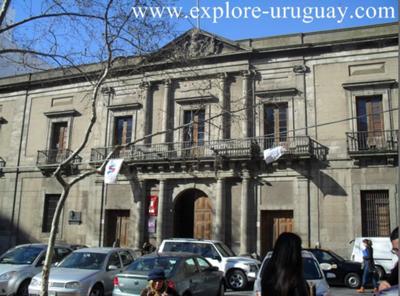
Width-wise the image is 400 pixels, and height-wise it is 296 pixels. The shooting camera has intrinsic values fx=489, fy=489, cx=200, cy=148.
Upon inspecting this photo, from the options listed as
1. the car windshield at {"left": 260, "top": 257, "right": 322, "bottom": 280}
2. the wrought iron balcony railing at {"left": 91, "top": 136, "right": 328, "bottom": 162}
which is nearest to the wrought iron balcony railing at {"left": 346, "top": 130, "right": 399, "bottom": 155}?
the wrought iron balcony railing at {"left": 91, "top": 136, "right": 328, "bottom": 162}

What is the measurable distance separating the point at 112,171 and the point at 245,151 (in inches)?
293

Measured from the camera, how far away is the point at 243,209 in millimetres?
25703

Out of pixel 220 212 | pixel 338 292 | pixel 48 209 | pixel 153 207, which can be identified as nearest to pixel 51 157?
pixel 48 209

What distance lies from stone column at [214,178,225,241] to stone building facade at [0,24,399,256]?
6cm

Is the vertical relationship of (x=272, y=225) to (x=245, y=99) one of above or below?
below

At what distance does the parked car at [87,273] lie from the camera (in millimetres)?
12141

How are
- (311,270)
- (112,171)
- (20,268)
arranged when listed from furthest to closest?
(112,171) → (20,268) → (311,270)

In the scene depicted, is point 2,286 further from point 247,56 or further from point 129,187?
point 247,56

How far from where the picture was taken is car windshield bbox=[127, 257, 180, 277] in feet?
38.2

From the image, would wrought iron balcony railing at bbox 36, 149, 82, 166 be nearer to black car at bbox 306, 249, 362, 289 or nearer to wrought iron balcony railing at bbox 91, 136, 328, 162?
wrought iron balcony railing at bbox 91, 136, 328, 162

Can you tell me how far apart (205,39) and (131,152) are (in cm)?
781

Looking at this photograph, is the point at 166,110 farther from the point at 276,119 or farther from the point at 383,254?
the point at 383,254

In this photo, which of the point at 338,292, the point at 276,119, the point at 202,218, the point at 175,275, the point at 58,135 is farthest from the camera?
the point at 58,135

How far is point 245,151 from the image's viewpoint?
25562mm
